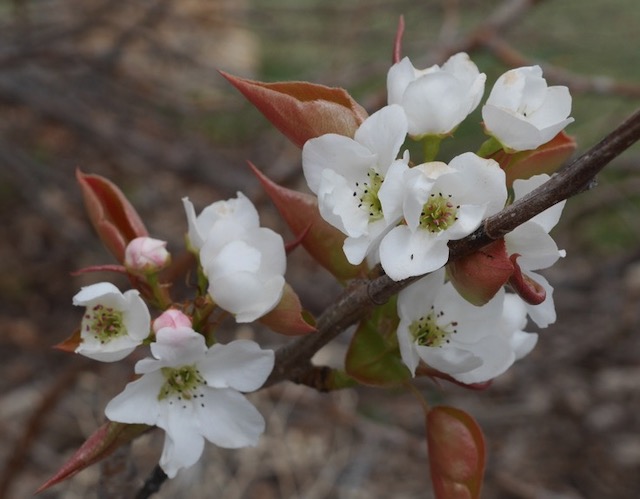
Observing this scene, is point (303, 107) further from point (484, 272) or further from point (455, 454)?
point (455, 454)

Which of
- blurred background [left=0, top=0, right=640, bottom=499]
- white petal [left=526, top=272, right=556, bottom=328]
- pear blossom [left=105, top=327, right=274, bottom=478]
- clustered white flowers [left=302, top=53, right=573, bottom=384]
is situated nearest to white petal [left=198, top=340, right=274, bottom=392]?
pear blossom [left=105, top=327, right=274, bottom=478]

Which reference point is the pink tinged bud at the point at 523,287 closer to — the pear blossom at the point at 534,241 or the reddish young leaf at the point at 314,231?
the pear blossom at the point at 534,241

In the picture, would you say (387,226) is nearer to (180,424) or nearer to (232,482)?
(180,424)

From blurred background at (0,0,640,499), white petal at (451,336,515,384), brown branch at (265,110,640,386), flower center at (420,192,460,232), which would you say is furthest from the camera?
blurred background at (0,0,640,499)

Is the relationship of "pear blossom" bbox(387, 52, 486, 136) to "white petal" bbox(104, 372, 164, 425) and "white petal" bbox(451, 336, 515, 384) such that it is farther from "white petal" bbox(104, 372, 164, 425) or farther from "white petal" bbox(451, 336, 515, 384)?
"white petal" bbox(104, 372, 164, 425)

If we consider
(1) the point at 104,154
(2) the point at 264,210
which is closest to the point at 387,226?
(1) the point at 104,154

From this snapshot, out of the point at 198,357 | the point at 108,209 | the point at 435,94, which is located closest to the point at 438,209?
the point at 435,94

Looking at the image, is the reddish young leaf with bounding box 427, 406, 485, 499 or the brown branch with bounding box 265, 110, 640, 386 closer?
the brown branch with bounding box 265, 110, 640, 386
